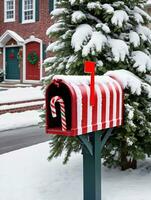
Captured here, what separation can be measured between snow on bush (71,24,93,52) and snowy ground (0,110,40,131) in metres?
7.17

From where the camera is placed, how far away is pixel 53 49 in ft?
21.4

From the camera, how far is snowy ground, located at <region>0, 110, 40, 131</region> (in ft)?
43.3

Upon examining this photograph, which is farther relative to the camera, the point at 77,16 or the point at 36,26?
the point at 36,26

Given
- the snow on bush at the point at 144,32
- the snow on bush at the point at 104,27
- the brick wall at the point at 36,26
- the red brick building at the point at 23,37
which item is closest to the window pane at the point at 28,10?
the red brick building at the point at 23,37

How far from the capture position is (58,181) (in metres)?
6.38

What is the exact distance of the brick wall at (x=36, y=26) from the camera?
24.6m

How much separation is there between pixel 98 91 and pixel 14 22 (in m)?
22.5

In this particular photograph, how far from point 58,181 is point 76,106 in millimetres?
2088

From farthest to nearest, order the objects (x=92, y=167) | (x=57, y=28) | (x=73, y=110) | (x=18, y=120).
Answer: (x=18, y=120)
(x=57, y=28)
(x=92, y=167)
(x=73, y=110)

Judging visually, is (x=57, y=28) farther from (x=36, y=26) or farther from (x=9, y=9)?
(x=9, y=9)

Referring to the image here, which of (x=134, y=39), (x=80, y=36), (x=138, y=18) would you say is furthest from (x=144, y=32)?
(x=80, y=36)

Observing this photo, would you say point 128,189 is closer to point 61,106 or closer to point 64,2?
point 61,106

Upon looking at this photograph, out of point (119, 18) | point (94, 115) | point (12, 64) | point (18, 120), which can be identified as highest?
point (119, 18)

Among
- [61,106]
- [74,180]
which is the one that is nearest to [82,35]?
[61,106]
